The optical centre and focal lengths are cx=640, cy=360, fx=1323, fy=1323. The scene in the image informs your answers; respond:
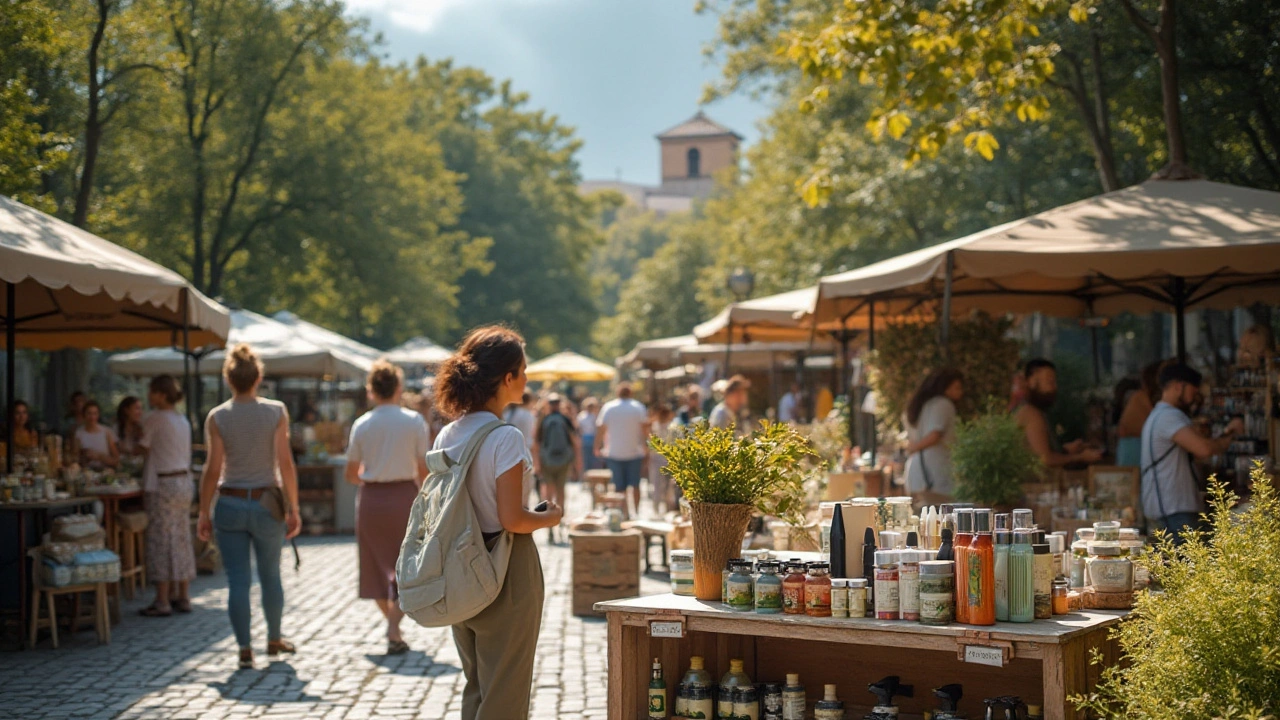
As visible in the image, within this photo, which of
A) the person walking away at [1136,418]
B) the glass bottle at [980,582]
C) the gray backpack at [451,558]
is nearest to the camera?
the glass bottle at [980,582]

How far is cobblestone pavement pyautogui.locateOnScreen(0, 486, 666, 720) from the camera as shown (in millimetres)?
7555

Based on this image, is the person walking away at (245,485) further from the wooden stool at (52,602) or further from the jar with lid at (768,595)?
the jar with lid at (768,595)

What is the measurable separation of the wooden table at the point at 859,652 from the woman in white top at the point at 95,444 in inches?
370

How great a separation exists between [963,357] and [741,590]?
22.9 ft

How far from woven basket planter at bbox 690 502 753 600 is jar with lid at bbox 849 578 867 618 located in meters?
0.59

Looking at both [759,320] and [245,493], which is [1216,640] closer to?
[245,493]

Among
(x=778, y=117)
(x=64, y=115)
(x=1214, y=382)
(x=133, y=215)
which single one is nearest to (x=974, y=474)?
(x=1214, y=382)

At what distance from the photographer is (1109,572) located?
190 inches

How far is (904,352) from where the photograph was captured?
1172 cm

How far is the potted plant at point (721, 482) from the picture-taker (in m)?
5.13

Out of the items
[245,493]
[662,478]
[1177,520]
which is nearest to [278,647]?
[245,493]

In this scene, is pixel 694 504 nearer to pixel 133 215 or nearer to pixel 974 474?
pixel 974 474

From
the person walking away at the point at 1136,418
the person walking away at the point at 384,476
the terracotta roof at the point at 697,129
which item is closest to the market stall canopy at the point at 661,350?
the person walking away at the point at 1136,418

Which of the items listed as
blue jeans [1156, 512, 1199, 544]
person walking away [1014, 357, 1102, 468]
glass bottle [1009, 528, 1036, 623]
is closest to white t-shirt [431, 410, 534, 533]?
glass bottle [1009, 528, 1036, 623]
